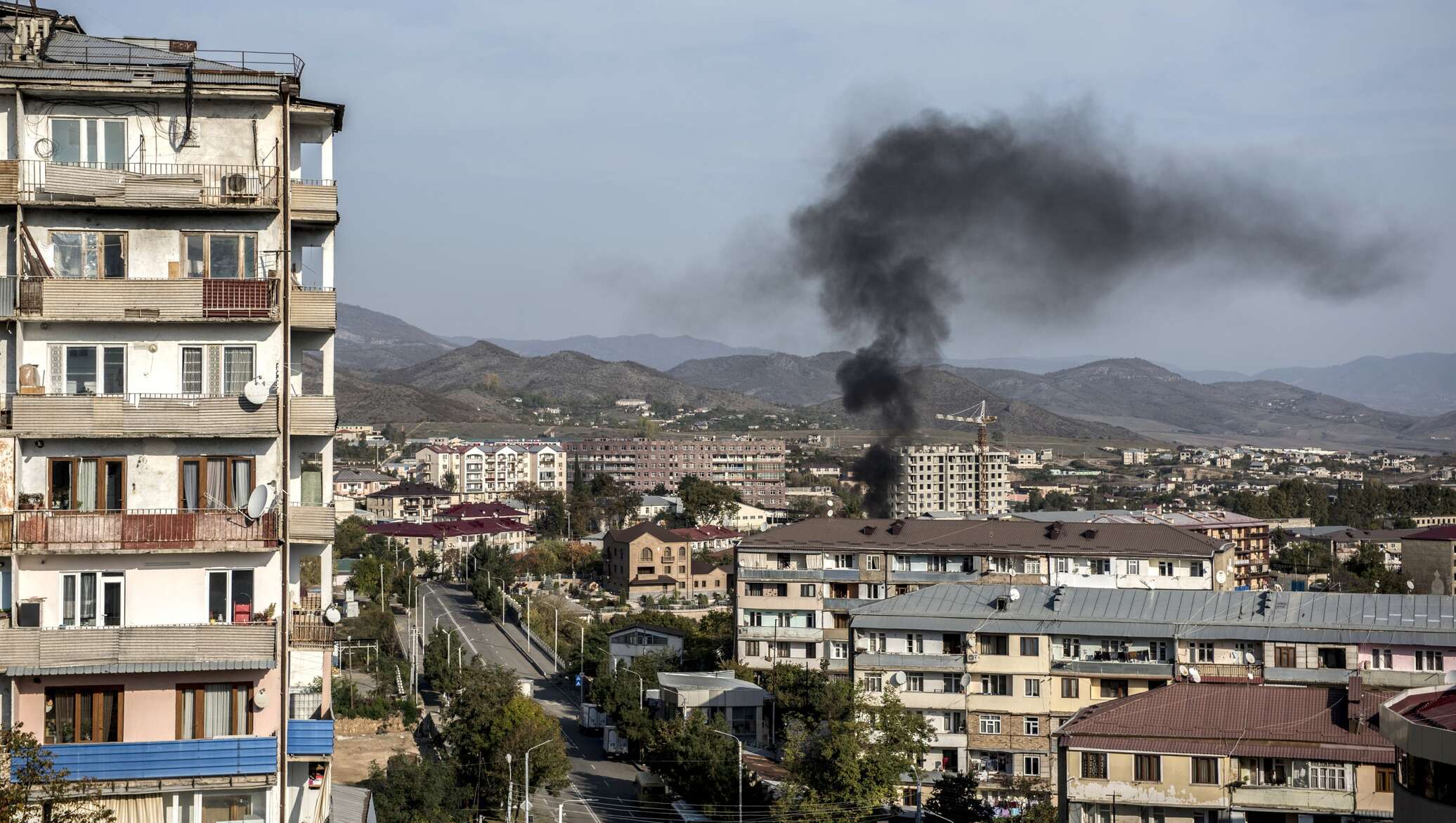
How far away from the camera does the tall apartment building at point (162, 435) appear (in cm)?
1456

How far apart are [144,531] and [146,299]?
2.06 meters

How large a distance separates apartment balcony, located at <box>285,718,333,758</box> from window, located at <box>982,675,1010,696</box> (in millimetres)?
29095

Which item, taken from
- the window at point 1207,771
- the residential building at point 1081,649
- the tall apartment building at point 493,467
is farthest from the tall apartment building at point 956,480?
the window at point 1207,771

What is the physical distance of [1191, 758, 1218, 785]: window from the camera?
27.5m

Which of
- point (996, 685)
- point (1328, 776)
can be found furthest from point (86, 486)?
point (996, 685)

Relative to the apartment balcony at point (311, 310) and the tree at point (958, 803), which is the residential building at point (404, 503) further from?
the apartment balcony at point (311, 310)

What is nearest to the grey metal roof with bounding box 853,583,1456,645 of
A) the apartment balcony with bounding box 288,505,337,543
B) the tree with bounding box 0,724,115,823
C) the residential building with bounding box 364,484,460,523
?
the apartment balcony with bounding box 288,505,337,543

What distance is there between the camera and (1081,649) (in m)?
41.5

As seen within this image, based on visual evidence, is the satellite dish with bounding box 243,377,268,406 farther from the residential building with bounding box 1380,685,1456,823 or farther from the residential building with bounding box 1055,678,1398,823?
the residential building with bounding box 1055,678,1398,823

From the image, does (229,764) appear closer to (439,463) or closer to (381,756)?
(381,756)

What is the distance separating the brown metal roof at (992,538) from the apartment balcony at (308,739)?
1728 inches

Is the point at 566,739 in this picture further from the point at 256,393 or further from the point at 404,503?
the point at 404,503

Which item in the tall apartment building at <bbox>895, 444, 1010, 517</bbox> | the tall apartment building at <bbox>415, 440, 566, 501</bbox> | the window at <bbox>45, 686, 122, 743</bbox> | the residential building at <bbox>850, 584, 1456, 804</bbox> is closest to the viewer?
the window at <bbox>45, 686, 122, 743</bbox>

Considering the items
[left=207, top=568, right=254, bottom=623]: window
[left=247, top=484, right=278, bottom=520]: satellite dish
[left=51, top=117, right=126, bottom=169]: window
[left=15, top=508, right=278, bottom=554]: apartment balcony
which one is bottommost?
[left=207, top=568, right=254, bottom=623]: window
